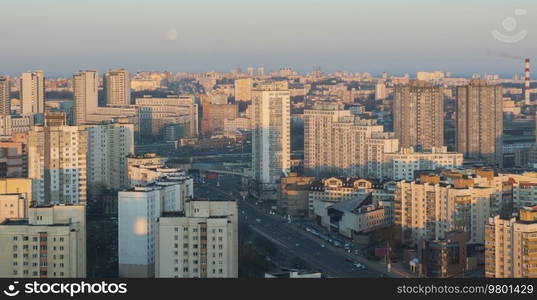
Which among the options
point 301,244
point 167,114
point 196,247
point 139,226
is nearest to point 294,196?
point 301,244

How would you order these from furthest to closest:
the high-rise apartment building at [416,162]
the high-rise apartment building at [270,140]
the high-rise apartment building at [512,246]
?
the high-rise apartment building at [270,140] < the high-rise apartment building at [416,162] < the high-rise apartment building at [512,246]

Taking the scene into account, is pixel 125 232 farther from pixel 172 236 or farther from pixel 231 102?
pixel 231 102

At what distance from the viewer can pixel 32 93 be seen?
18.3 metres

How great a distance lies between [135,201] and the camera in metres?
7.25

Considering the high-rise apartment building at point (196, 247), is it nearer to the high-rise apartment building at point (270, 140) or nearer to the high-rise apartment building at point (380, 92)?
the high-rise apartment building at point (270, 140)

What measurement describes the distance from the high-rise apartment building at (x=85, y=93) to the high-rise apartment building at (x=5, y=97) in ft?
3.41

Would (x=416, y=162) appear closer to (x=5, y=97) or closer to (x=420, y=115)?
(x=420, y=115)

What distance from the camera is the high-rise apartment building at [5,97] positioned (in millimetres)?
17203

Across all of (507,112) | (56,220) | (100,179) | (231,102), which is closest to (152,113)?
(231,102)

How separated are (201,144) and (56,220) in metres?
11.8

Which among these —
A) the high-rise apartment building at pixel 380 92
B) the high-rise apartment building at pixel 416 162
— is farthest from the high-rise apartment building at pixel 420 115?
the high-rise apartment building at pixel 380 92

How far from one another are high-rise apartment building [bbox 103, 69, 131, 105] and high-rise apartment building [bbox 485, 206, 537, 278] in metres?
13.7

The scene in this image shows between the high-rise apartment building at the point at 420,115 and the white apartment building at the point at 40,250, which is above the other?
the high-rise apartment building at the point at 420,115

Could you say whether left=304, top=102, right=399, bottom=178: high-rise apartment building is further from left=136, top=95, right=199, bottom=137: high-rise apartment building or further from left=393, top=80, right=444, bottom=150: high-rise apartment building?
left=136, top=95, right=199, bottom=137: high-rise apartment building
